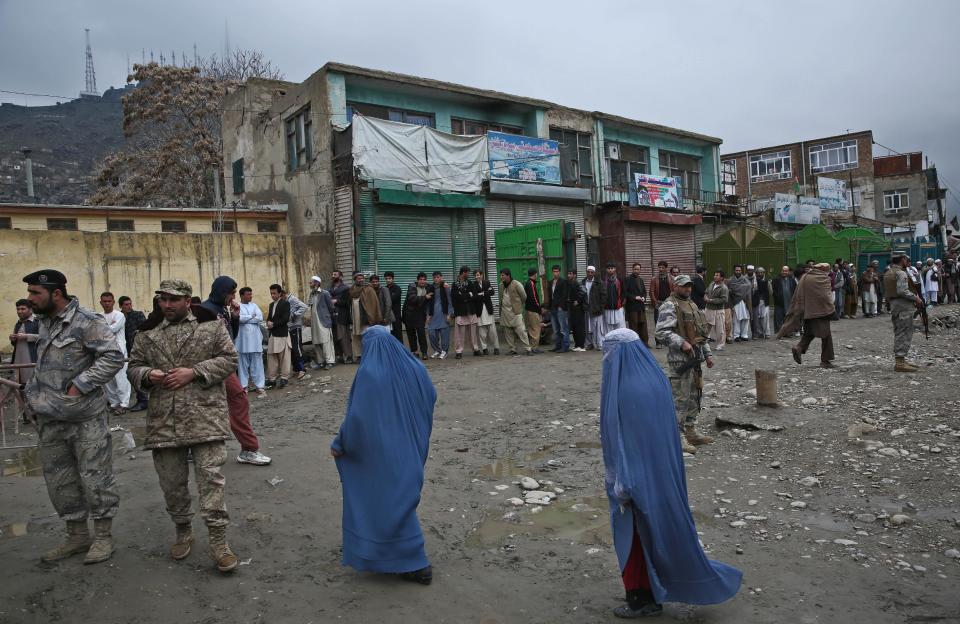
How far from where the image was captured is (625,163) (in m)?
23.1

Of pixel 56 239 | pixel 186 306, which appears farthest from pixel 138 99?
pixel 186 306

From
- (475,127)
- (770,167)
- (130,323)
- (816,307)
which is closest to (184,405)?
(130,323)

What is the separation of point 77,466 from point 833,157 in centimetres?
4563

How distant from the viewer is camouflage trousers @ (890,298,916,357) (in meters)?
9.29

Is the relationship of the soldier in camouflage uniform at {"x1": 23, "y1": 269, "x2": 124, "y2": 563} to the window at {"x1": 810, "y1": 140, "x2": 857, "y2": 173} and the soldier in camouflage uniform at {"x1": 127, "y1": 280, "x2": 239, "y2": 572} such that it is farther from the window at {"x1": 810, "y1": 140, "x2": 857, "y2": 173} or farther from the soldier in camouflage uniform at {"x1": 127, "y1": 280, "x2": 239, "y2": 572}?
the window at {"x1": 810, "y1": 140, "x2": 857, "y2": 173}

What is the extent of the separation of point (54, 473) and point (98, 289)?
1040cm

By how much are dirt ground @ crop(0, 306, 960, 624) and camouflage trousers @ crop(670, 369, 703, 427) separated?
1.28ft

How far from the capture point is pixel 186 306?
3926mm

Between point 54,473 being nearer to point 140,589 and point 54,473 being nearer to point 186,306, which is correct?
point 140,589

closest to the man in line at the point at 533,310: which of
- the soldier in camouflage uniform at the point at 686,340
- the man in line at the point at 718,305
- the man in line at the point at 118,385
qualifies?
the man in line at the point at 718,305

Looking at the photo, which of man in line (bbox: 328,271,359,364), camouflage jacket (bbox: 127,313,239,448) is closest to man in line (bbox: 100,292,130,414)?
man in line (bbox: 328,271,359,364)

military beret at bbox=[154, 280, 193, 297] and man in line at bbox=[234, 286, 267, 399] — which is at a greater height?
military beret at bbox=[154, 280, 193, 297]

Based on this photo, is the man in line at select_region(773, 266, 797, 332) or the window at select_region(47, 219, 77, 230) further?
the man in line at select_region(773, 266, 797, 332)

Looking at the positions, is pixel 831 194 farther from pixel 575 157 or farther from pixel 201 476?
pixel 201 476
